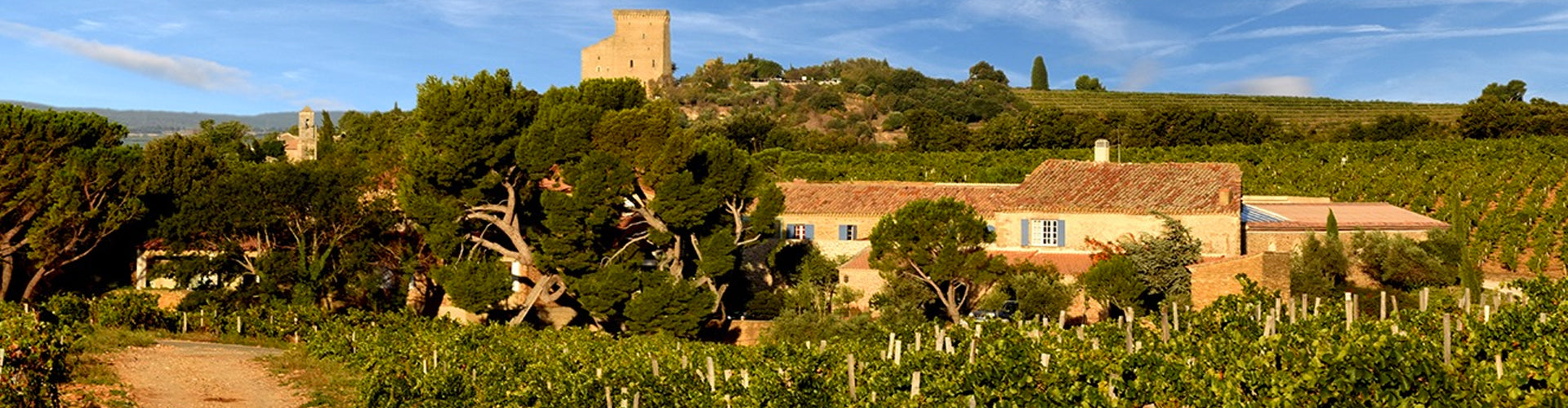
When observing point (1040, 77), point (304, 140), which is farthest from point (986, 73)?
point (304, 140)

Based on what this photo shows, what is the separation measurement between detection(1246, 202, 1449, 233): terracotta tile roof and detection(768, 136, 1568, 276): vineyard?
1.44 meters

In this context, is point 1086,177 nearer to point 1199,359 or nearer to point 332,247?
point 332,247

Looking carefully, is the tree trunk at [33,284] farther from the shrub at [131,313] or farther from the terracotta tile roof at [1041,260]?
the terracotta tile roof at [1041,260]

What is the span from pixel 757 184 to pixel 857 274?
4.23 meters

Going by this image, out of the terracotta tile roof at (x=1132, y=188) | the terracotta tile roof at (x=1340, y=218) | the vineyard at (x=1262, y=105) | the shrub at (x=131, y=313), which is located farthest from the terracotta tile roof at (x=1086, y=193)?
the vineyard at (x=1262, y=105)

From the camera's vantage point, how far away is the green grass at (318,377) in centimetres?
2133

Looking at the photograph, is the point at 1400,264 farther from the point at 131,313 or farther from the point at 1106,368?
the point at 131,313

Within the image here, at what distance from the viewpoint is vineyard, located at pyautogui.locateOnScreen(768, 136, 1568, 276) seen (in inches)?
Result: 1599

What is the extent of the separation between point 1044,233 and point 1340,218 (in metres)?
10.4

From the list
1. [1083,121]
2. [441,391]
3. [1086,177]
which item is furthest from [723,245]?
[1083,121]

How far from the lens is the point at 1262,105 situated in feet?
408

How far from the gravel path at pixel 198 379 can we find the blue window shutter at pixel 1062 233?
21.4 m

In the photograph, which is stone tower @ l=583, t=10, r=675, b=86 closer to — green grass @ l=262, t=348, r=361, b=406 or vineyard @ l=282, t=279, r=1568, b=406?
green grass @ l=262, t=348, r=361, b=406

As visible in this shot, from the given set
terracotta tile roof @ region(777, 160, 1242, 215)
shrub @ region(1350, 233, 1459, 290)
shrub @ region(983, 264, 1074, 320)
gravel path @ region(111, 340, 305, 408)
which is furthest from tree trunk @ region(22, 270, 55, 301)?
shrub @ region(1350, 233, 1459, 290)
